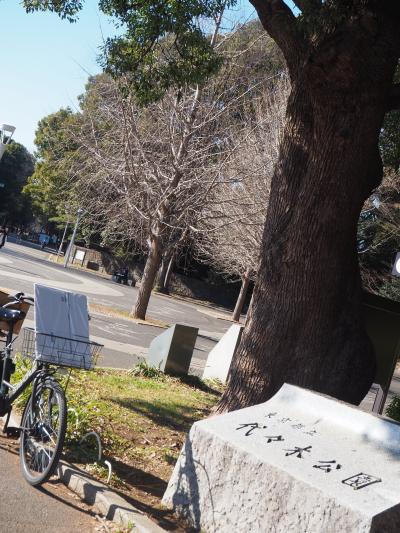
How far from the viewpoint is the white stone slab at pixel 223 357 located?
1348 cm

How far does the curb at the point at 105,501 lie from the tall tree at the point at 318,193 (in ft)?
6.21

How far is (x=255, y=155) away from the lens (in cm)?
2286

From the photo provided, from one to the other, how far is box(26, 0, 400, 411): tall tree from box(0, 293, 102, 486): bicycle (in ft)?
5.92

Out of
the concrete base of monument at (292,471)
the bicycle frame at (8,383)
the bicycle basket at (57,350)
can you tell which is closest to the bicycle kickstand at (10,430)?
the bicycle frame at (8,383)

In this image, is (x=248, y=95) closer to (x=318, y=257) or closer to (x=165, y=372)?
(x=165, y=372)

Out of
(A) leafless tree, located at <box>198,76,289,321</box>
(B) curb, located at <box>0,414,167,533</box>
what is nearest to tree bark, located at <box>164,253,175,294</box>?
(A) leafless tree, located at <box>198,76,289,321</box>

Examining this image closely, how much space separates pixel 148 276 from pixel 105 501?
19435 mm

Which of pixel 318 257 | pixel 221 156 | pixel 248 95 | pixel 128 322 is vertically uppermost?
pixel 248 95

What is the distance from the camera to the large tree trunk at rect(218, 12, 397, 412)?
666cm

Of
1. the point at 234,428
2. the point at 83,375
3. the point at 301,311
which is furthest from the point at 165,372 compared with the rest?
the point at 234,428

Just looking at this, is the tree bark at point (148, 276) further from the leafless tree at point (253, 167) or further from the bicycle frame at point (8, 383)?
the bicycle frame at point (8, 383)

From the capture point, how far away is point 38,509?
465 centimetres

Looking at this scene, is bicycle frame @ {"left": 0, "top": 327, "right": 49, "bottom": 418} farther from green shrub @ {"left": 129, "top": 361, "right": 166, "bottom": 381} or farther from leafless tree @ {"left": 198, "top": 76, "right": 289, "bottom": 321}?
leafless tree @ {"left": 198, "top": 76, "right": 289, "bottom": 321}

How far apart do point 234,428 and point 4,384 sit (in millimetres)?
2018
